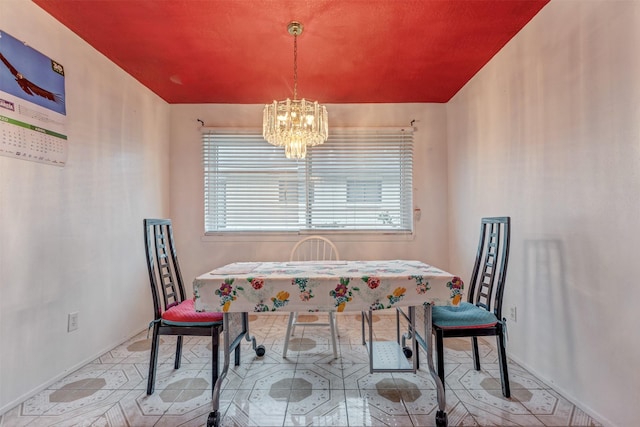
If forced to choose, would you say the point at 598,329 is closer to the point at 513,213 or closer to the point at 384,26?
the point at 513,213

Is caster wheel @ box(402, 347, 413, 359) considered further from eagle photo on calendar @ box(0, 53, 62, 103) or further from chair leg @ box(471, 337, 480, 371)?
eagle photo on calendar @ box(0, 53, 62, 103)

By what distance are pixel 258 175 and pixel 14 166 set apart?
75.4 inches

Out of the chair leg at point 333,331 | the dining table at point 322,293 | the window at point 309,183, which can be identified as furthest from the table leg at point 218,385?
the window at point 309,183

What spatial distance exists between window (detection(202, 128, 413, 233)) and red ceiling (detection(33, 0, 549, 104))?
0.54 metres

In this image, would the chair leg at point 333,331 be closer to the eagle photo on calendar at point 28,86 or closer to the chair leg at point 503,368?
the chair leg at point 503,368

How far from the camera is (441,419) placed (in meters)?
1.41

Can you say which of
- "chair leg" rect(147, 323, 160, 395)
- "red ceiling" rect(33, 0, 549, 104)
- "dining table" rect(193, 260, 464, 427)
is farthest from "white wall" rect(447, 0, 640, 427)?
"chair leg" rect(147, 323, 160, 395)

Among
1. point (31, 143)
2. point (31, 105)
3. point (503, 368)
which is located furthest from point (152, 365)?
point (503, 368)

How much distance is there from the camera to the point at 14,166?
5.37ft

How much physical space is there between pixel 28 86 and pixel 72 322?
1.54m

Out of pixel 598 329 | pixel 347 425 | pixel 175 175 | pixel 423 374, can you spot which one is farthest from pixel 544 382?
pixel 175 175

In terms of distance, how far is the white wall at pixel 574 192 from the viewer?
4.34 ft

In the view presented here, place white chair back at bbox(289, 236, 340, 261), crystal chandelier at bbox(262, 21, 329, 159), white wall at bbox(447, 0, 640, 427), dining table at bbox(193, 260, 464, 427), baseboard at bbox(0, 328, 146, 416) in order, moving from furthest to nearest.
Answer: white chair back at bbox(289, 236, 340, 261), crystal chandelier at bbox(262, 21, 329, 159), baseboard at bbox(0, 328, 146, 416), dining table at bbox(193, 260, 464, 427), white wall at bbox(447, 0, 640, 427)

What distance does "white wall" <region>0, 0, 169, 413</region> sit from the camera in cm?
164
